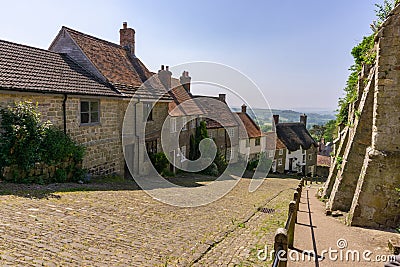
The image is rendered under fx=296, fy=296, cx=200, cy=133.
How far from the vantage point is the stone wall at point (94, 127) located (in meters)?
12.2

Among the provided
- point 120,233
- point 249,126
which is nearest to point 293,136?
point 249,126

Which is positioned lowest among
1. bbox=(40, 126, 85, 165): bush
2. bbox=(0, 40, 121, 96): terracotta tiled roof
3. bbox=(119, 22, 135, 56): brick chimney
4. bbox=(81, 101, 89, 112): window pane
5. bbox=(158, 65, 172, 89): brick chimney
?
bbox=(40, 126, 85, 165): bush

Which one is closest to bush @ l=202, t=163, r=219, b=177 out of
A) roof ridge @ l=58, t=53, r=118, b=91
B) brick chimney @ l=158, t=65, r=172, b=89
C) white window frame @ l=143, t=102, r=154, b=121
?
brick chimney @ l=158, t=65, r=172, b=89

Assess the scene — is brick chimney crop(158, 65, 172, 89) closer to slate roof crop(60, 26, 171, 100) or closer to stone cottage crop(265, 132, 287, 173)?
slate roof crop(60, 26, 171, 100)

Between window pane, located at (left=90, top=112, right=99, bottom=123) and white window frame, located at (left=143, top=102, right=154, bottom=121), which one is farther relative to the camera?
white window frame, located at (left=143, top=102, right=154, bottom=121)

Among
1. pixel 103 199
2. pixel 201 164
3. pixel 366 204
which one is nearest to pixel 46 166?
pixel 103 199

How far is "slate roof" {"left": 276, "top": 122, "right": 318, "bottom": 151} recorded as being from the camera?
1689 inches

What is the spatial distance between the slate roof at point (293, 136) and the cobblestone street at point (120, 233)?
34313 millimetres

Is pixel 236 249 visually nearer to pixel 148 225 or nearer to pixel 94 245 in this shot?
pixel 148 225

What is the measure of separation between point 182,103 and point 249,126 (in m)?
16.1

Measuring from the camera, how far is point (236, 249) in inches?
262

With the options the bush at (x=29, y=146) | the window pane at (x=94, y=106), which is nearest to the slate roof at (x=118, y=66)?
the window pane at (x=94, y=106)

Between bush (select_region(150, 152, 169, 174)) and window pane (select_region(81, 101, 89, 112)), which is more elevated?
window pane (select_region(81, 101, 89, 112))

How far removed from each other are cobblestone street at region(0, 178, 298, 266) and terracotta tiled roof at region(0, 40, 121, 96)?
499 cm
